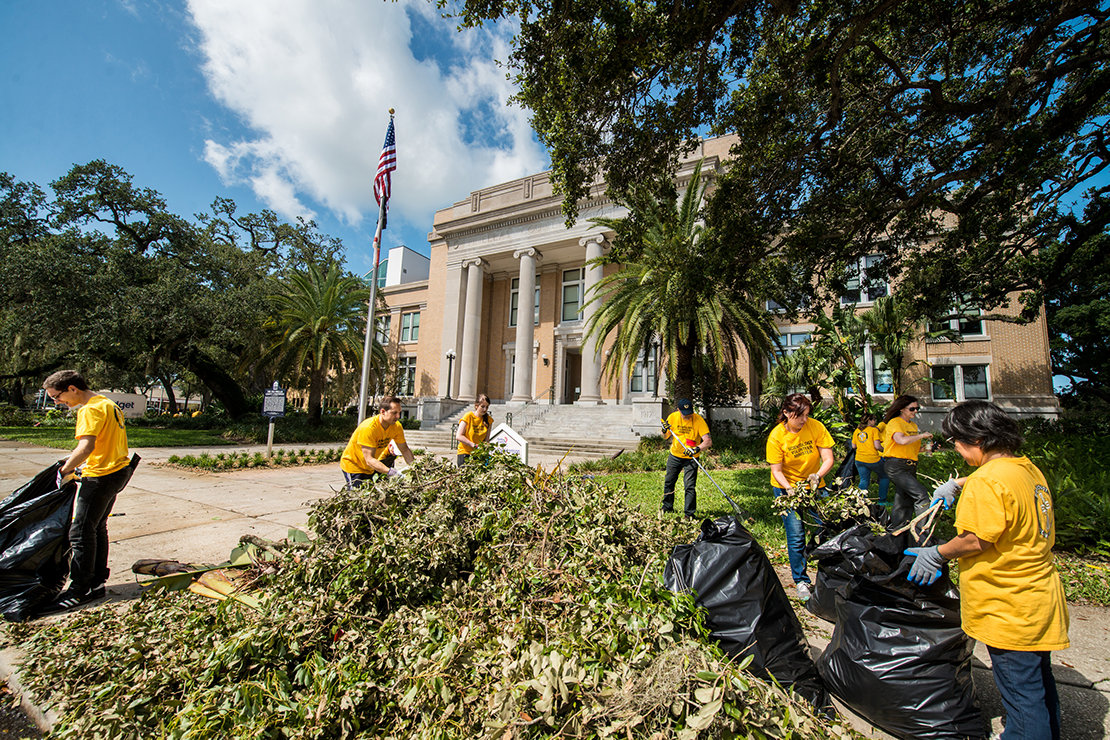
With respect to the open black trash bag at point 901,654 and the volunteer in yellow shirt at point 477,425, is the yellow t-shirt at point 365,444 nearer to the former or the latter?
the volunteer in yellow shirt at point 477,425

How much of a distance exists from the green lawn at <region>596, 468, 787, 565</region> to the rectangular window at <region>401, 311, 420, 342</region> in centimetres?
2576

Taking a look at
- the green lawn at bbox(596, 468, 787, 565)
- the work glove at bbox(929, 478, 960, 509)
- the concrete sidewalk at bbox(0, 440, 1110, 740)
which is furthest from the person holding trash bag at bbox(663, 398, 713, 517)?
the work glove at bbox(929, 478, 960, 509)

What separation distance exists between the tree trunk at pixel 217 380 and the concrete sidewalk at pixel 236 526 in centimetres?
842

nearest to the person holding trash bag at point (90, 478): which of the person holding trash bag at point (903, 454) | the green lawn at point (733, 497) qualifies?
the green lawn at point (733, 497)

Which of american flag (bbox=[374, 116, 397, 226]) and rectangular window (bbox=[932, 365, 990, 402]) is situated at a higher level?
american flag (bbox=[374, 116, 397, 226])

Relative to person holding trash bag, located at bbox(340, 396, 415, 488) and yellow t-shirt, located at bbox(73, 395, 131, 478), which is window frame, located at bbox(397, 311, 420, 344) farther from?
yellow t-shirt, located at bbox(73, 395, 131, 478)

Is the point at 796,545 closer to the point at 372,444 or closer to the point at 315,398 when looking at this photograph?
the point at 372,444

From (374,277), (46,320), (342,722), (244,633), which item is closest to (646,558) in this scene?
(342,722)

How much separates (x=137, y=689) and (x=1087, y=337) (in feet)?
126

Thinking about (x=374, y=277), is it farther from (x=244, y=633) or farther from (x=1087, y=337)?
(x=1087, y=337)

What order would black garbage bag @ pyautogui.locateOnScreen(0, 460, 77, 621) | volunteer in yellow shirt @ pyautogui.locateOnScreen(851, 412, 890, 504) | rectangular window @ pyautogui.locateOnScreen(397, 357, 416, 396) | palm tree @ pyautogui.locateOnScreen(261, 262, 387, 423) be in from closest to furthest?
black garbage bag @ pyautogui.locateOnScreen(0, 460, 77, 621) < volunteer in yellow shirt @ pyautogui.locateOnScreen(851, 412, 890, 504) < palm tree @ pyautogui.locateOnScreen(261, 262, 387, 423) < rectangular window @ pyautogui.locateOnScreen(397, 357, 416, 396)

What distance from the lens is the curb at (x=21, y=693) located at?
7.72 feet

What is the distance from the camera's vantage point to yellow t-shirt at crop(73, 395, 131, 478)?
3.73 meters

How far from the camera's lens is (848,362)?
10.9 meters
